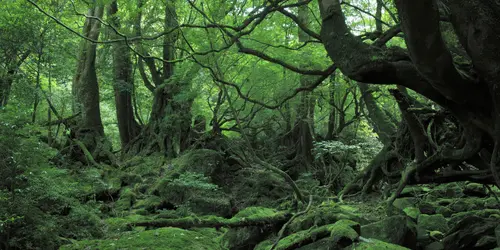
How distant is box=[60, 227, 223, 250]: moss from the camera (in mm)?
5281

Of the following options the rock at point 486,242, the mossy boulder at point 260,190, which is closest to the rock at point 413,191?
the rock at point 486,242

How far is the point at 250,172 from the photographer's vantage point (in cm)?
1309

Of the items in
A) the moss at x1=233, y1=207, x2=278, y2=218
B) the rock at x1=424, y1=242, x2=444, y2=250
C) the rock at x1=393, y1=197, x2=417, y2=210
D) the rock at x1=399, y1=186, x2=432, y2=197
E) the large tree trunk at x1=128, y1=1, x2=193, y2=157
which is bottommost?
the rock at x1=424, y1=242, x2=444, y2=250

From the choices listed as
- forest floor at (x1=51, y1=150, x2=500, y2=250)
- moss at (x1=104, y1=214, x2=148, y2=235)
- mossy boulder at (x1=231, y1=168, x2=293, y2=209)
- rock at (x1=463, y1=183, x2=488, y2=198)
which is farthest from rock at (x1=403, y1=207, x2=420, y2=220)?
moss at (x1=104, y1=214, x2=148, y2=235)

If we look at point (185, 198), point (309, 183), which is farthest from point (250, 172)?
point (185, 198)

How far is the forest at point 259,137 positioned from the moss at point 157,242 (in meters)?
0.05

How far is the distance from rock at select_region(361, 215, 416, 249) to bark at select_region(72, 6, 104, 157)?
11332mm

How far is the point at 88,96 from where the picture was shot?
1430 cm

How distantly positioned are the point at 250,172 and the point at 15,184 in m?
8.47

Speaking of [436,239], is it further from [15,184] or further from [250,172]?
[250,172]

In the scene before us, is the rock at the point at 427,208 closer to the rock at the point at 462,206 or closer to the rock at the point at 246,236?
the rock at the point at 462,206

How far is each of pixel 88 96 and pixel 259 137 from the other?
786 cm

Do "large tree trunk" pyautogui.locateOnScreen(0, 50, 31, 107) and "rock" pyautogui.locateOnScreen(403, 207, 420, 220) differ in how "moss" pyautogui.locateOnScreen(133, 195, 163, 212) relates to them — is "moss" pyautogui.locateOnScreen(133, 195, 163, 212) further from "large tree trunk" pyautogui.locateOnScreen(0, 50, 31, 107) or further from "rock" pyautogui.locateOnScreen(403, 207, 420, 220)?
"rock" pyautogui.locateOnScreen(403, 207, 420, 220)

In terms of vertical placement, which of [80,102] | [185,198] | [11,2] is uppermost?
[11,2]
